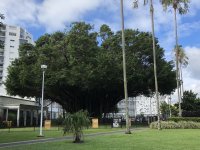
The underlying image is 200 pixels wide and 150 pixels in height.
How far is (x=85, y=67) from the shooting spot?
52281 mm

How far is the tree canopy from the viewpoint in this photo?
53.3 meters

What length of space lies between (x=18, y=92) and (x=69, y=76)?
1362cm

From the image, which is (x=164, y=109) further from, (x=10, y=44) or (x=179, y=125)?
(x=179, y=125)

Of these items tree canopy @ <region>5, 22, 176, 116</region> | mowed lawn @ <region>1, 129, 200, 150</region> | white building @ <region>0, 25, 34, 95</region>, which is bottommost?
mowed lawn @ <region>1, 129, 200, 150</region>

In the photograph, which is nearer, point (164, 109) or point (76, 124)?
point (76, 124)

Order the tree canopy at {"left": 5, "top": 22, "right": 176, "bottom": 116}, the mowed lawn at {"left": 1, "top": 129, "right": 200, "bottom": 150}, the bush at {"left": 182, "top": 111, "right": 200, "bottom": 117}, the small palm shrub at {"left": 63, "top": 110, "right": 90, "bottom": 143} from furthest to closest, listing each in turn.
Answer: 1. the tree canopy at {"left": 5, "top": 22, "right": 176, "bottom": 116}
2. the bush at {"left": 182, "top": 111, "right": 200, "bottom": 117}
3. the small palm shrub at {"left": 63, "top": 110, "right": 90, "bottom": 143}
4. the mowed lawn at {"left": 1, "top": 129, "right": 200, "bottom": 150}

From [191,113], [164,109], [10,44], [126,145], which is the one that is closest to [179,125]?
[191,113]

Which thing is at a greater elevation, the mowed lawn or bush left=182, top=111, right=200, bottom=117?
bush left=182, top=111, right=200, bottom=117

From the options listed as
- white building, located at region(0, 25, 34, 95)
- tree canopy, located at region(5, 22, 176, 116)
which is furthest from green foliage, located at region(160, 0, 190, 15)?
white building, located at region(0, 25, 34, 95)

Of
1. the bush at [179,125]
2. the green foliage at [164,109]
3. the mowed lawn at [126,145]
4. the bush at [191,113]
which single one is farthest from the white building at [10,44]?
the mowed lawn at [126,145]

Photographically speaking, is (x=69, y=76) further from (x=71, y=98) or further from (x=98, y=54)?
(x=71, y=98)

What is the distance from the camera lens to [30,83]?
56906 mm

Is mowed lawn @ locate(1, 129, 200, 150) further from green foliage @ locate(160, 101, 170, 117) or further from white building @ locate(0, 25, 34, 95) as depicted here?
white building @ locate(0, 25, 34, 95)

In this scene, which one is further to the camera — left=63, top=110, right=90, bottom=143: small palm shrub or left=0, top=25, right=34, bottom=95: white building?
left=0, top=25, right=34, bottom=95: white building
